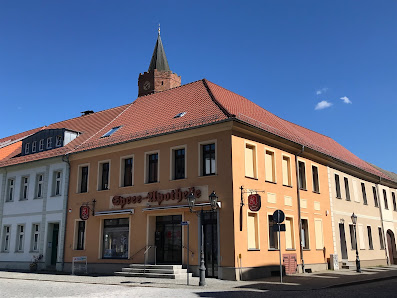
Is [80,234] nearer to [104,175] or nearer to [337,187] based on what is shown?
[104,175]

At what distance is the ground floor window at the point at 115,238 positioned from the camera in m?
22.4

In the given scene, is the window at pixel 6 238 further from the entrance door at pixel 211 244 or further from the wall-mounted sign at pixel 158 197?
the entrance door at pixel 211 244

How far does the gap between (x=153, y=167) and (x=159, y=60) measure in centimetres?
2440

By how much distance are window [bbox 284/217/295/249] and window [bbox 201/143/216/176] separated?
5409 millimetres

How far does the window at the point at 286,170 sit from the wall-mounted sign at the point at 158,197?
5.70 m

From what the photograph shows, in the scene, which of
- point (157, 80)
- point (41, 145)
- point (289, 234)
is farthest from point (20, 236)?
point (157, 80)

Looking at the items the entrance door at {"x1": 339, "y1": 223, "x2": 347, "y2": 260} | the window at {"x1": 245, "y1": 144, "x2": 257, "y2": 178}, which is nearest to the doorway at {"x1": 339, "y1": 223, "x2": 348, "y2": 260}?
the entrance door at {"x1": 339, "y1": 223, "x2": 347, "y2": 260}

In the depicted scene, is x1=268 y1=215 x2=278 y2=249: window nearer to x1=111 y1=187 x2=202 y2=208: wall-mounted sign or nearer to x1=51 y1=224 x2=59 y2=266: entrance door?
x1=111 y1=187 x2=202 y2=208: wall-mounted sign

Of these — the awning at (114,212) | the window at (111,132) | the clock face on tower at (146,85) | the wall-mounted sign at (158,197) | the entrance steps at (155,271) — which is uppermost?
the clock face on tower at (146,85)

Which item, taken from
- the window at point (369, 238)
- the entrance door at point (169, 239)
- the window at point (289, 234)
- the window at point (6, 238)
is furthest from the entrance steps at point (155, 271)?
the window at point (369, 238)

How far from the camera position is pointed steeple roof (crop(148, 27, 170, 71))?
143 ft

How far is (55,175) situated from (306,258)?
641 inches

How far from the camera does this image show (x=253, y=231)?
1967cm

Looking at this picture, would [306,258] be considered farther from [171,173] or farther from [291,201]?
[171,173]
